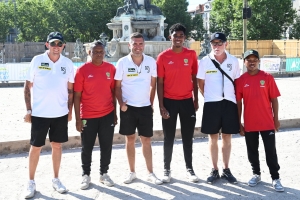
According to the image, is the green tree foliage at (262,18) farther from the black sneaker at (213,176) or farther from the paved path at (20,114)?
the black sneaker at (213,176)

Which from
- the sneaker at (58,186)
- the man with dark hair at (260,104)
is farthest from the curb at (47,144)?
the man with dark hair at (260,104)

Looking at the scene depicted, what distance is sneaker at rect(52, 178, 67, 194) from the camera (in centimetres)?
526

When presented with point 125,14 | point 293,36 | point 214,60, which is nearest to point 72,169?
point 214,60

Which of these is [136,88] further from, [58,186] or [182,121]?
[58,186]

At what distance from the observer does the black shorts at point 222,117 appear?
5500 mm

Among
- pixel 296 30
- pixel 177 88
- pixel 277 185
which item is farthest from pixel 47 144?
pixel 296 30

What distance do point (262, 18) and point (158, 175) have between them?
5147 cm

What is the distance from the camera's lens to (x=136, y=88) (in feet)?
17.9

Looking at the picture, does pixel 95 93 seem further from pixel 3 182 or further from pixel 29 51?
pixel 29 51

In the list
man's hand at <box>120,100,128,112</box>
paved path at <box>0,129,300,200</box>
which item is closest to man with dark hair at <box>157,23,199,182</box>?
paved path at <box>0,129,300,200</box>

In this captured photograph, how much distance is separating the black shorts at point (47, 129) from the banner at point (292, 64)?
795 inches

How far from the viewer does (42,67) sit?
5.10 metres

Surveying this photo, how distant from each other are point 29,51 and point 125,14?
21.1m

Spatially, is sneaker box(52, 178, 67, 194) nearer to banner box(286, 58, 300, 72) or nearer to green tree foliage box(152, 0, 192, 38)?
banner box(286, 58, 300, 72)
